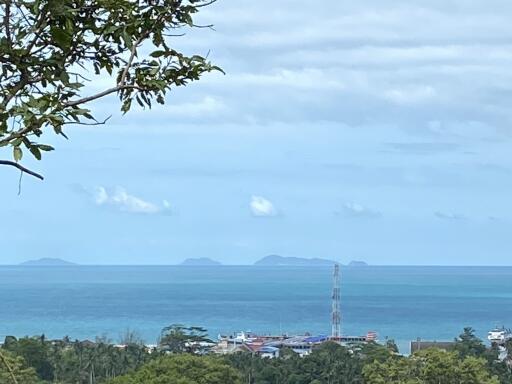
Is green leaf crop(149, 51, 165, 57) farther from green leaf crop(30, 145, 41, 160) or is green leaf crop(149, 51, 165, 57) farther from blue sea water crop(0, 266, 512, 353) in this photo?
blue sea water crop(0, 266, 512, 353)

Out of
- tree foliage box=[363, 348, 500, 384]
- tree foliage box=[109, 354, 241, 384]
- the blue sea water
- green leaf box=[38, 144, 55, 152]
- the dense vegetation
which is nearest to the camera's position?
green leaf box=[38, 144, 55, 152]

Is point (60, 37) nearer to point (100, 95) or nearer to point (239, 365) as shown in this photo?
point (100, 95)

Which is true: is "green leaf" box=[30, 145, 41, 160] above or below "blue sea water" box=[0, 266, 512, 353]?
below

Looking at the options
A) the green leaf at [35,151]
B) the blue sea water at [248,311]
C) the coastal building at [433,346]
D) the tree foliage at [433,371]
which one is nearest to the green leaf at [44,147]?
the green leaf at [35,151]

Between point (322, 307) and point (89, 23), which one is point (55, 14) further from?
point (322, 307)

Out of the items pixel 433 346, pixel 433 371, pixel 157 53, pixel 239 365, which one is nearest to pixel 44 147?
pixel 157 53

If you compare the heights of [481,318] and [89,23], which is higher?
[481,318]

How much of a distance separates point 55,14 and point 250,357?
85.3 feet

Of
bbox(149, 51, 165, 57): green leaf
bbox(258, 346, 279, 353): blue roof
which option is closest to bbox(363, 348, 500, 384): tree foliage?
bbox(258, 346, 279, 353): blue roof

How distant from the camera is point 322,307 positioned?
8306 centimetres

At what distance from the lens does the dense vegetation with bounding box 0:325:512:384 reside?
19.5 metres

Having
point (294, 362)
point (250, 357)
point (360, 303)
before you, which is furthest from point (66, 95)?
point (360, 303)

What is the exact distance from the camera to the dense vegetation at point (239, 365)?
19500mm

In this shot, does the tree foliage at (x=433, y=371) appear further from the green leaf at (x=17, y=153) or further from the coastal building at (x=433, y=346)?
the green leaf at (x=17, y=153)
